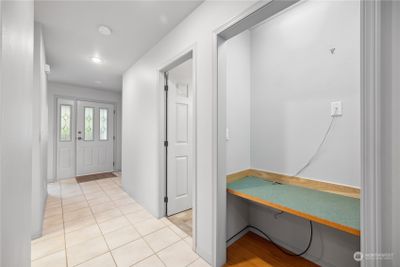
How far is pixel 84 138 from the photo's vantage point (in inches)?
184

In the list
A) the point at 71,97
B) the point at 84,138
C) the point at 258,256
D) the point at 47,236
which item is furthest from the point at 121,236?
the point at 71,97

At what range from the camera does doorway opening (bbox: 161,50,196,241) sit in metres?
2.41

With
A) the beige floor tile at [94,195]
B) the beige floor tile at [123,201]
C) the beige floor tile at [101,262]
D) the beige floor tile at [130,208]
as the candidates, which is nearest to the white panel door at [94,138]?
the beige floor tile at [94,195]

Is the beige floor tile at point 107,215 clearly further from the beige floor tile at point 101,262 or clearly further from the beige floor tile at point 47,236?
the beige floor tile at point 101,262

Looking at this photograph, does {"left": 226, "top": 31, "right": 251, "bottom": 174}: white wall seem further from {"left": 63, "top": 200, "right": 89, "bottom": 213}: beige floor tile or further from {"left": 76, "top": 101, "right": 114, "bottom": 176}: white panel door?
{"left": 76, "top": 101, "right": 114, "bottom": 176}: white panel door

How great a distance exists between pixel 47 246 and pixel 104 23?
2.60 metres

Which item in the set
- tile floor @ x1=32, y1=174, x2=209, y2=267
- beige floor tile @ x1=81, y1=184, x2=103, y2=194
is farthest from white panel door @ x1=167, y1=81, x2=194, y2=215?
beige floor tile @ x1=81, y1=184, x2=103, y2=194

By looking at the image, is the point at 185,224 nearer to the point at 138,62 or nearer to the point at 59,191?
the point at 138,62

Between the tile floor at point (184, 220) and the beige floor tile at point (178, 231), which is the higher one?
the beige floor tile at point (178, 231)

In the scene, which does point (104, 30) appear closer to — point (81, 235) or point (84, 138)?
point (81, 235)

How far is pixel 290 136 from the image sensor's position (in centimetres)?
179

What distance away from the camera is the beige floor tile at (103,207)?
8.55ft

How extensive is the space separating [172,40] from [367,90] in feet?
6.55

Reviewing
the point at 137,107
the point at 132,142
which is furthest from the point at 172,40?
the point at 132,142
